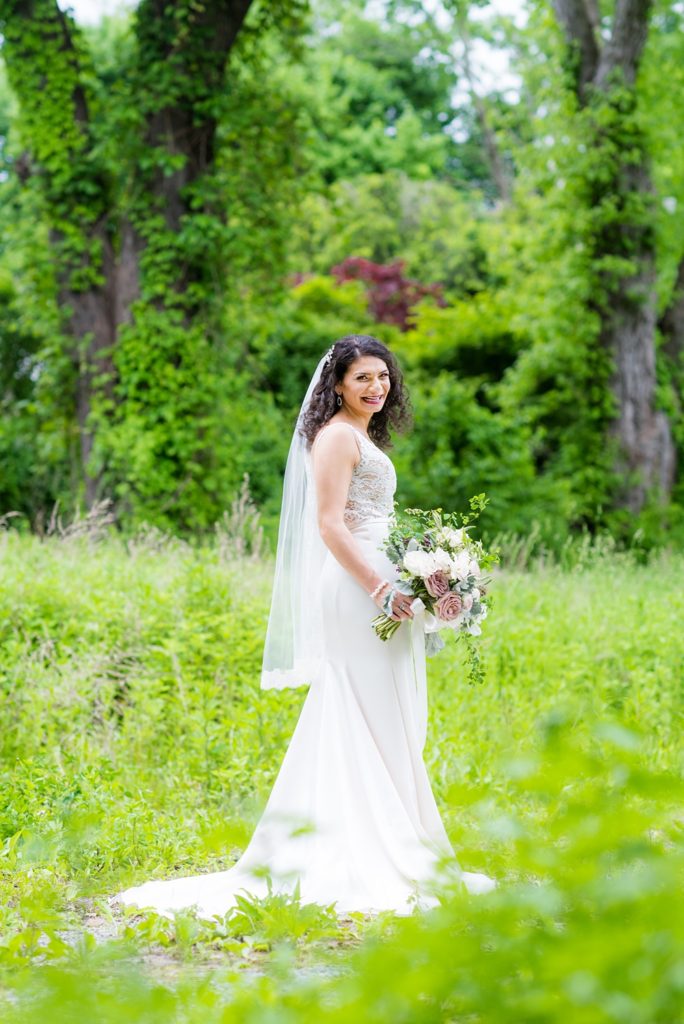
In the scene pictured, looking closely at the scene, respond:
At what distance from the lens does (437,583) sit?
436 centimetres

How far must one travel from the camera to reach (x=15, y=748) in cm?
621

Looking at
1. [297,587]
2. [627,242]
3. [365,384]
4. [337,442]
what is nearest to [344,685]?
[297,587]

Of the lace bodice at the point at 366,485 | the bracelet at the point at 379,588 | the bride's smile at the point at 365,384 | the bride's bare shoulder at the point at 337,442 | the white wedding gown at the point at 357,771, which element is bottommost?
the white wedding gown at the point at 357,771

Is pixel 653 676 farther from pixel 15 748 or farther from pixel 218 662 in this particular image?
pixel 15 748

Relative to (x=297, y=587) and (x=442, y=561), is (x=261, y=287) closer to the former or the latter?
(x=297, y=587)

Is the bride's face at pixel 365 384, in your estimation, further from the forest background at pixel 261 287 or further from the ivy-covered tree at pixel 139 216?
the ivy-covered tree at pixel 139 216

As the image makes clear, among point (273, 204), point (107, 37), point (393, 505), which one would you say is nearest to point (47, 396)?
point (273, 204)

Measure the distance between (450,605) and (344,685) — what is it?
1.88ft

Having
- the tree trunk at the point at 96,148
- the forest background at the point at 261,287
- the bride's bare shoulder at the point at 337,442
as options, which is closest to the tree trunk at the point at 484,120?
the forest background at the point at 261,287

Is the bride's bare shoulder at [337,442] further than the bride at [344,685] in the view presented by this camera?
Yes

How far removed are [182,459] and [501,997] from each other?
456 inches

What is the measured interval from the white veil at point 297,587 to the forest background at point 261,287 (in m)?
6.22

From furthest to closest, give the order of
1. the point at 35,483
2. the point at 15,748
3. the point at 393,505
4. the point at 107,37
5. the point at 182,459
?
the point at 107,37 → the point at 35,483 → the point at 182,459 → the point at 15,748 → the point at 393,505

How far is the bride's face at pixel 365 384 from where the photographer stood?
15.6 ft
